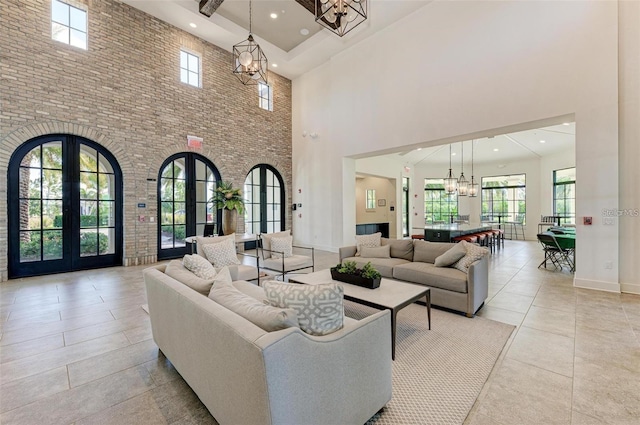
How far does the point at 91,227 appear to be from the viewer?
570 centimetres

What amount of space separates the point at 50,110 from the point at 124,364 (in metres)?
5.47

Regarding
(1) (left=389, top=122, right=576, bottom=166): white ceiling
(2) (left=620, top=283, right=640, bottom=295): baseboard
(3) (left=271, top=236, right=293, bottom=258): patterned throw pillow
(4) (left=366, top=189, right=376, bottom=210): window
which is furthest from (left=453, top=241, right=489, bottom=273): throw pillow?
(4) (left=366, top=189, right=376, bottom=210): window

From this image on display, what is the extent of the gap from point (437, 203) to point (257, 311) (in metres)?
13.0

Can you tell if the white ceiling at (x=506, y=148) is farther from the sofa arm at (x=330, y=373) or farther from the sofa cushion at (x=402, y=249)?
the sofa arm at (x=330, y=373)

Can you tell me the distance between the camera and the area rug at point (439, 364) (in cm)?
177

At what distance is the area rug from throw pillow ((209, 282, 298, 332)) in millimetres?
980

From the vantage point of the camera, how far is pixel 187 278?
220 cm

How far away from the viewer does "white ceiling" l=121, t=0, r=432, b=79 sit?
6102 millimetres

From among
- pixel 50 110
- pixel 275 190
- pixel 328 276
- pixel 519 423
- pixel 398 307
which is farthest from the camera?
pixel 275 190

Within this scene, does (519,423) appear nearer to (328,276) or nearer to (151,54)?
(328,276)

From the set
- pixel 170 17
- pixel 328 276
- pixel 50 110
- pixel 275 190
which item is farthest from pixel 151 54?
pixel 328 276

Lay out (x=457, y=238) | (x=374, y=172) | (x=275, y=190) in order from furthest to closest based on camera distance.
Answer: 1. (x=374, y=172)
2. (x=275, y=190)
3. (x=457, y=238)

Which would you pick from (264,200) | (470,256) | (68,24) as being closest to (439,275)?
(470,256)

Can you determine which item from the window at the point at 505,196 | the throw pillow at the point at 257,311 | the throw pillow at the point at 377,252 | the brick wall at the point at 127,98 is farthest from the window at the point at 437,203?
the throw pillow at the point at 257,311
